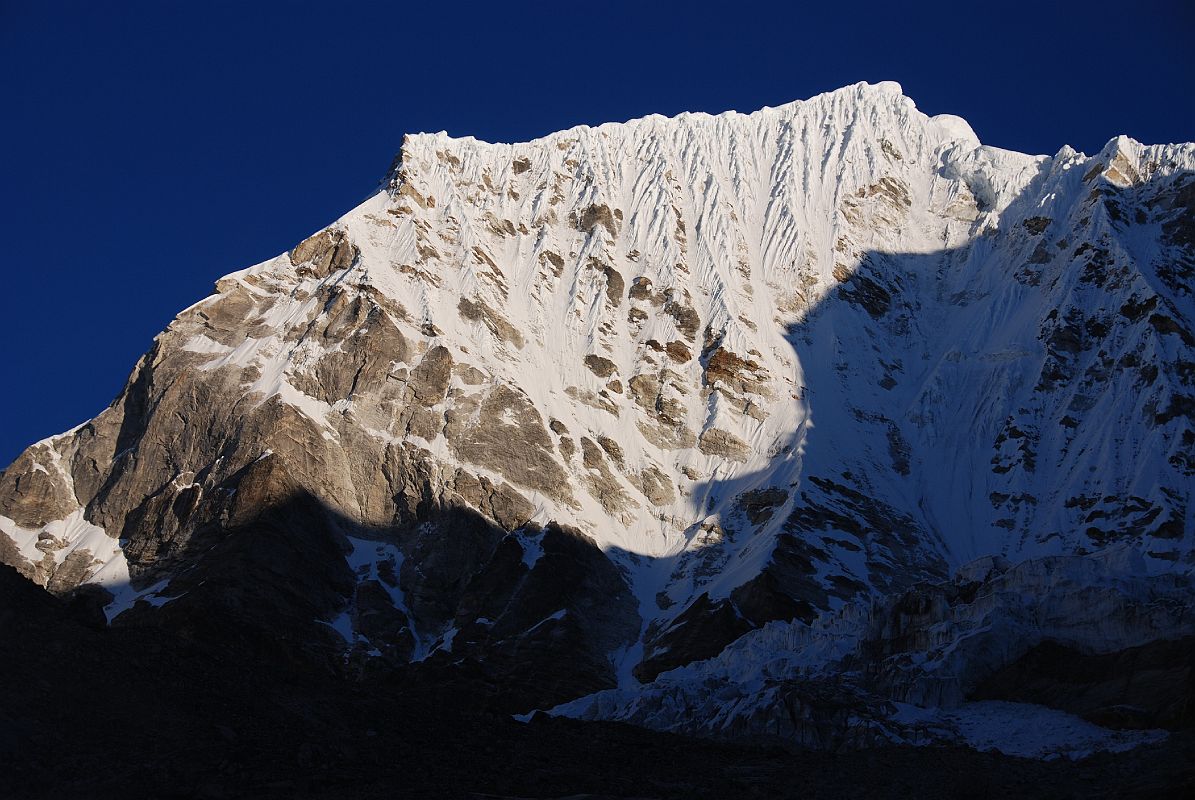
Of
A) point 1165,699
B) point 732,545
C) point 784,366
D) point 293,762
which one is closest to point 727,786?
point 293,762

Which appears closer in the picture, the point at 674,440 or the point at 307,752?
the point at 307,752

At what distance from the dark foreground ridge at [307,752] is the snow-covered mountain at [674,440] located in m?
15.9

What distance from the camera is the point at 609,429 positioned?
472 feet

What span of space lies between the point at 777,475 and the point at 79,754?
104 metres

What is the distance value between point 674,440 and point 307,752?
350 ft

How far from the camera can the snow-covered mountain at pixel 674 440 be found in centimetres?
8681

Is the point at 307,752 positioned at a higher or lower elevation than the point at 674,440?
lower

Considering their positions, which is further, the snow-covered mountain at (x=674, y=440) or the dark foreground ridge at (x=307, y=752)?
the snow-covered mountain at (x=674, y=440)

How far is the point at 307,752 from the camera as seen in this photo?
135ft

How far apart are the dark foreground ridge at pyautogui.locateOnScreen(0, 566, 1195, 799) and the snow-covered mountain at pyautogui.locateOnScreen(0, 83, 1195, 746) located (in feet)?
52.3

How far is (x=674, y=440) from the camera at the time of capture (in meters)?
146

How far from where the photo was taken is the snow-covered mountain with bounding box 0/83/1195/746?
86812 mm

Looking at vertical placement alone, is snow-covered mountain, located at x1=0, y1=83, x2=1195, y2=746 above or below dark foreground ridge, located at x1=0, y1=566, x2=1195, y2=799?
above

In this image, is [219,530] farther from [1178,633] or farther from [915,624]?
[1178,633]
